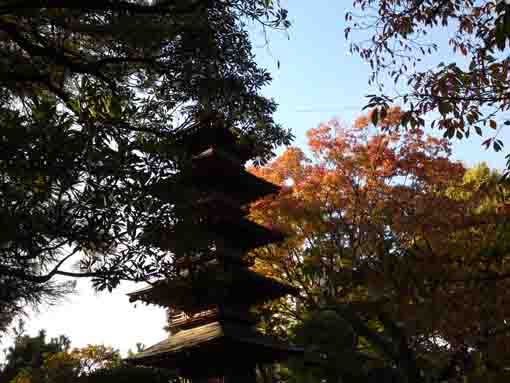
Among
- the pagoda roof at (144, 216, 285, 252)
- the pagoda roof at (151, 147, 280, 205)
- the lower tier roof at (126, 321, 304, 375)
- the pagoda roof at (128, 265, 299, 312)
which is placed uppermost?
the pagoda roof at (151, 147, 280, 205)

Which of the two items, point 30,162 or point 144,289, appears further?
point 144,289

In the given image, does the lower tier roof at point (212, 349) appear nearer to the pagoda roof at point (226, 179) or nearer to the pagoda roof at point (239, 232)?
the pagoda roof at point (239, 232)

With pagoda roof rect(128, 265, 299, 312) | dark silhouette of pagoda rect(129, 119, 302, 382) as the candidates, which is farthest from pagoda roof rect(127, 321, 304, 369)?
pagoda roof rect(128, 265, 299, 312)

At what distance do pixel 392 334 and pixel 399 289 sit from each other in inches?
443

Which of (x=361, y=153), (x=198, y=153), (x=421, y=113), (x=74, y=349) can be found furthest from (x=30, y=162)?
(x=74, y=349)

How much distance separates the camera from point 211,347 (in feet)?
41.1

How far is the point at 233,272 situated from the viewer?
44.3 ft

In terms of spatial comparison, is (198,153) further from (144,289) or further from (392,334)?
(392,334)

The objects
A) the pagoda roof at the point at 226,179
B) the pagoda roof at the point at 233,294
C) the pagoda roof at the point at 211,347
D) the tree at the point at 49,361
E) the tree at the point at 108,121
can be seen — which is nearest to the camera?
the tree at the point at 108,121

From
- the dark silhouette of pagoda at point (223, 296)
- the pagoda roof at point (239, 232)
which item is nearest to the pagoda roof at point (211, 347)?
the dark silhouette of pagoda at point (223, 296)

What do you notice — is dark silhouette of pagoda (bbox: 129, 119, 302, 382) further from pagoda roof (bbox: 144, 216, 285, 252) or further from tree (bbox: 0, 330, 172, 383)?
tree (bbox: 0, 330, 172, 383)

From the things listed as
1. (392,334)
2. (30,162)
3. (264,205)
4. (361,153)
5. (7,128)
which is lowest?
(392,334)

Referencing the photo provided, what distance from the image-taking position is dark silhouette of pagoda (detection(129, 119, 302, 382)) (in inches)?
504

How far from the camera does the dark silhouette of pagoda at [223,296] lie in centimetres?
1279
